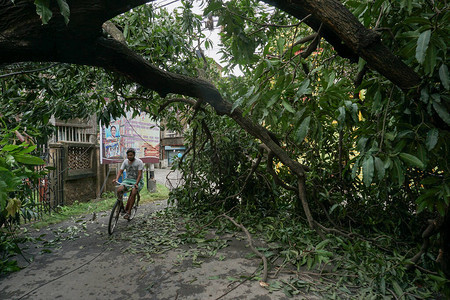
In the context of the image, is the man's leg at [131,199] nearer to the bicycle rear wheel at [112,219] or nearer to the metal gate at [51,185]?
the bicycle rear wheel at [112,219]

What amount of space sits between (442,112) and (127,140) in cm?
678

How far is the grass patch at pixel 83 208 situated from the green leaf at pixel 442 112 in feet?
21.7

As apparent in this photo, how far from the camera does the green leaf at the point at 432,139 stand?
5.21 ft

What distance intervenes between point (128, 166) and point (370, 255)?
4.85m

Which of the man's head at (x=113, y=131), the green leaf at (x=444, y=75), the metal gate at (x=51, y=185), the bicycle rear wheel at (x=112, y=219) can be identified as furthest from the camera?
the man's head at (x=113, y=131)

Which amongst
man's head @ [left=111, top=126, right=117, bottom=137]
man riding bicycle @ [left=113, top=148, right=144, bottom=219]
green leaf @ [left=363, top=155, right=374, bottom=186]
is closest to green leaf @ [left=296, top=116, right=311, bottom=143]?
green leaf @ [left=363, top=155, right=374, bottom=186]

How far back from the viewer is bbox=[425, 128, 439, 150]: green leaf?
1.59 meters

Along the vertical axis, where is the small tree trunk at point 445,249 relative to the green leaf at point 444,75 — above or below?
below

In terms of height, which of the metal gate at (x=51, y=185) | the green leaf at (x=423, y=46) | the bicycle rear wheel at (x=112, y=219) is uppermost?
the green leaf at (x=423, y=46)

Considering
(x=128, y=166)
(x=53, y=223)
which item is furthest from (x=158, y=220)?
(x=53, y=223)

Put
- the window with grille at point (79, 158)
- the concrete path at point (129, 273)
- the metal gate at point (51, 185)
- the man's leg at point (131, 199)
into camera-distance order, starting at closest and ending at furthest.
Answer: the concrete path at point (129, 273), the man's leg at point (131, 199), the metal gate at point (51, 185), the window with grille at point (79, 158)

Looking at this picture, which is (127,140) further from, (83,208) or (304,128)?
(304,128)

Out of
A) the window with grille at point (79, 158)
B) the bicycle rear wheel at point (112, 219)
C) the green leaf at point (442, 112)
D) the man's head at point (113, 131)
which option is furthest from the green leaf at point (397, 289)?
the window with grille at point (79, 158)

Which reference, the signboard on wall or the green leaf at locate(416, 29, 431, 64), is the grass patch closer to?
the signboard on wall
